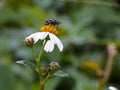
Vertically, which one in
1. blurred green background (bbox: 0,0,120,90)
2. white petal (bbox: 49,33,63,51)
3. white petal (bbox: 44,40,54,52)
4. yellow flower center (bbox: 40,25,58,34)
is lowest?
white petal (bbox: 44,40,54,52)

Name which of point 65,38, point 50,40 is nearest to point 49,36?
point 50,40

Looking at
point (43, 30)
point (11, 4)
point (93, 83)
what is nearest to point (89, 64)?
point (93, 83)

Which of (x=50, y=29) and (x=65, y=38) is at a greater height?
(x=65, y=38)

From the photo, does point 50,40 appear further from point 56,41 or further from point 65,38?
point 65,38

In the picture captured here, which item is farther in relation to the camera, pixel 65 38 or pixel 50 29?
pixel 65 38

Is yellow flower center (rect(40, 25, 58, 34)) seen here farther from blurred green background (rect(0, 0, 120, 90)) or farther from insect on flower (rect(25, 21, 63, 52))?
blurred green background (rect(0, 0, 120, 90))

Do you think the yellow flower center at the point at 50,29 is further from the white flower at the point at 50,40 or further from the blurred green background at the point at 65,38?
the blurred green background at the point at 65,38

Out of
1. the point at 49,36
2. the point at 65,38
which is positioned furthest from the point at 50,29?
the point at 65,38

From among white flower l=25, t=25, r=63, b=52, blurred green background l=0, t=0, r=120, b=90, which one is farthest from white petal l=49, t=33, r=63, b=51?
blurred green background l=0, t=0, r=120, b=90

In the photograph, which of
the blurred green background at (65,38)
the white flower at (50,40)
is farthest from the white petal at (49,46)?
the blurred green background at (65,38)
